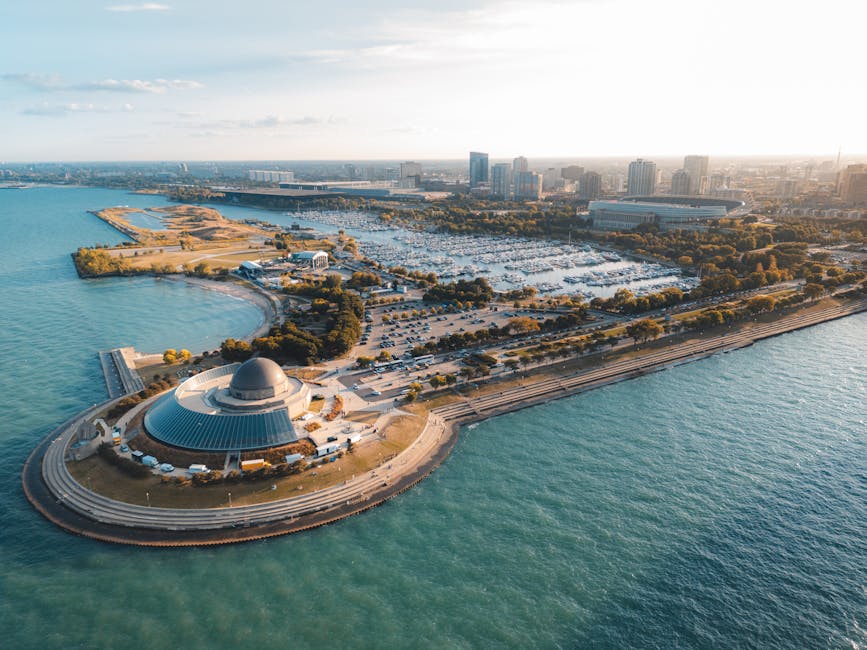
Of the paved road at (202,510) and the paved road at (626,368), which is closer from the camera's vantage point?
the paved road at (202,510)

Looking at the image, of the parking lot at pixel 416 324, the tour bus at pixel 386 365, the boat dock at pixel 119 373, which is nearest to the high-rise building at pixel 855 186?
the parking lot at pixel 416 324

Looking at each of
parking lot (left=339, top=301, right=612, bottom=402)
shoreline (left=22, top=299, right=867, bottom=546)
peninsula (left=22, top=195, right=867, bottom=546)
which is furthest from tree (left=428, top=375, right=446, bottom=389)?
shoreline (left=22, top=299, right=867, bottom=546)

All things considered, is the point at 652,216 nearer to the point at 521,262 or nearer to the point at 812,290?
the point at 521,262

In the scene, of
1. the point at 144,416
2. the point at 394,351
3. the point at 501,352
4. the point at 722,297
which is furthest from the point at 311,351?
the point at 722,297

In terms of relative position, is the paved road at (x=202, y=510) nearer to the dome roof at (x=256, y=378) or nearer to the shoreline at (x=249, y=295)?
the dome roof at (x=256, y=378)

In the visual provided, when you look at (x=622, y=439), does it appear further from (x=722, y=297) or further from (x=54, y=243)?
(x=54, y=243)

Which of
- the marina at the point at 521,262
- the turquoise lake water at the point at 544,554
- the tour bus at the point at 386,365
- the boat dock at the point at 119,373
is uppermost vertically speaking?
the marina at the point at 521,262

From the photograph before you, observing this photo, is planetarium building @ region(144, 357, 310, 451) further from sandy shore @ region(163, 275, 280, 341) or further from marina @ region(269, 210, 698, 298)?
marina @ region(269, 210, 698, 298)
